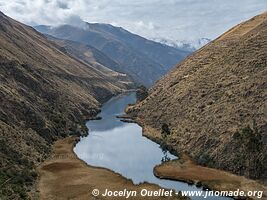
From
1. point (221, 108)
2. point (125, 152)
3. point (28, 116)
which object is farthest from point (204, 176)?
point (28, 116)

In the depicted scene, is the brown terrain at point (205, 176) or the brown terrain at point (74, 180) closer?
the brown terrain at point (74, 180)

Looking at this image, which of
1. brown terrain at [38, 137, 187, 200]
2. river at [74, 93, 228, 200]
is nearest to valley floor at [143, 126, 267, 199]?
river at [74, 93, 228, 200]

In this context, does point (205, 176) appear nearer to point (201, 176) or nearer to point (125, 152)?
point (201, 176)

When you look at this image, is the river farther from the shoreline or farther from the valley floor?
the valley floor

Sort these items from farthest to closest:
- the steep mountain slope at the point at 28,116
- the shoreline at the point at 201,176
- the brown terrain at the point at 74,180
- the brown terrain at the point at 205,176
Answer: the steep mountain slope at the point at 28,116
the shoreline at the point at 201,176
the brown terrain at the point at 205,176
the brown terrain at the point at 74,180

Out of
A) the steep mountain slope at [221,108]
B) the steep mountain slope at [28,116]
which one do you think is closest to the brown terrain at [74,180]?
the steep mountain slope at [28,116]

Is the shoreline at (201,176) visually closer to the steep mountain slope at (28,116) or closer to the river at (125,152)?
the river at (125,152)
